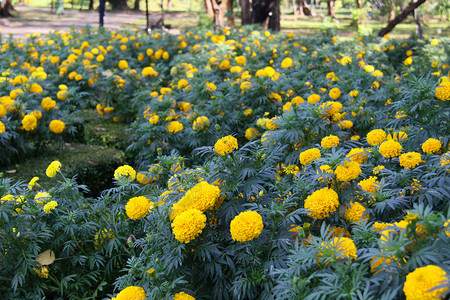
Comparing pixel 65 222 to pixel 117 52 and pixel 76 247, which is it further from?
pixel 117 52

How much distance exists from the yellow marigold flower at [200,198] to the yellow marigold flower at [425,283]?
950mm

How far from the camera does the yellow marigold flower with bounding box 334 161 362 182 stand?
5.95 feet

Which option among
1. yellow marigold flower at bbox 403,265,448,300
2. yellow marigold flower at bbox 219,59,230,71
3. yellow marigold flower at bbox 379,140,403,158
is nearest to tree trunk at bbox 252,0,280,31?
yellow marigold flower at bbox 219,59,230,71

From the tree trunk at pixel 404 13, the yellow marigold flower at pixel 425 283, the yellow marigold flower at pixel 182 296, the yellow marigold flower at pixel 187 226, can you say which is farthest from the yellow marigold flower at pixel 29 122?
the tree trunk at pixel 404 13

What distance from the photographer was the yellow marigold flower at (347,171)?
181 centimetres

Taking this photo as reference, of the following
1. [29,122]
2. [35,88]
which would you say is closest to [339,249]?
[29,122]

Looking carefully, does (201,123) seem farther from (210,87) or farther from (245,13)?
(245,13)

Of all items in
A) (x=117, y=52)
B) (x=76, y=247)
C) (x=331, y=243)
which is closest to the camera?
(x=331, y=243)

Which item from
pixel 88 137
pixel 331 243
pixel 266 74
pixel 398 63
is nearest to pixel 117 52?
pixel 88 137

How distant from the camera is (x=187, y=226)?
1839 millimetres

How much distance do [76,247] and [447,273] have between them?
213 cm

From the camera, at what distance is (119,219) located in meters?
2.70

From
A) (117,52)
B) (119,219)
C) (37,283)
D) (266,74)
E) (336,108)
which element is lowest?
(37,283)

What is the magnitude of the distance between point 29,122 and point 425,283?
158 inches
